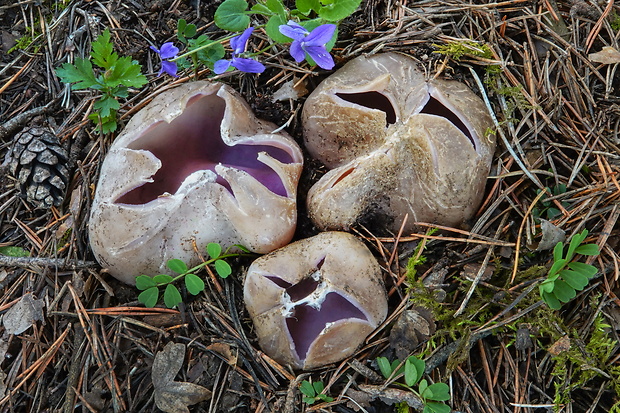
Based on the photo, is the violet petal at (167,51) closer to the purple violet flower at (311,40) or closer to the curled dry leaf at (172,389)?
the purple violet flower at (311,40)

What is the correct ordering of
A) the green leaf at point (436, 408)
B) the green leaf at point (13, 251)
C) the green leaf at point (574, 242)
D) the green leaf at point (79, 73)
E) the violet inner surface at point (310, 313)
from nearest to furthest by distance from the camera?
the green leaf at point (436, 408) → the green leaf at point (574, 242) → the violet inner surface at point (310, 313) → the green leaf at point (79, 73) → the green leaf at point (13, 251)

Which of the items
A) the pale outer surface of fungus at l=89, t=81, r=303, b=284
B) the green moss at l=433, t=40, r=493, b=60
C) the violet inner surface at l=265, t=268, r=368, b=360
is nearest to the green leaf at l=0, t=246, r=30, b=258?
the pale outer surface of fungus at l=89, t=81, r=303, b=284

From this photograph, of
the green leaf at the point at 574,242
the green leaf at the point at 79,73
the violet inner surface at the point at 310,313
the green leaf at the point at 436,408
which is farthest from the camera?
the green leaf at the point at 79,73

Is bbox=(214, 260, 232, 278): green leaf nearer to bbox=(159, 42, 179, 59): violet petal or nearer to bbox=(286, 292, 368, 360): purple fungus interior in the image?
bbox=(286, 292, 368, 360): purple fungus interior

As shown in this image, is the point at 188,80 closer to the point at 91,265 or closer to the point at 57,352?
the point at 91,265

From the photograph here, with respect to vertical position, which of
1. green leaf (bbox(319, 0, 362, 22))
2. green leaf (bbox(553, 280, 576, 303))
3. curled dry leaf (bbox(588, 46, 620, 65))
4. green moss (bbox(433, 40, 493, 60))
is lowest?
green leaf (bbox(553, 280, 576, 303))

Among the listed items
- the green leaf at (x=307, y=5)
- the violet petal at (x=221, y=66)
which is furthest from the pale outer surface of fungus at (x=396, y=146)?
the violet petal at (x=221, y=66)
